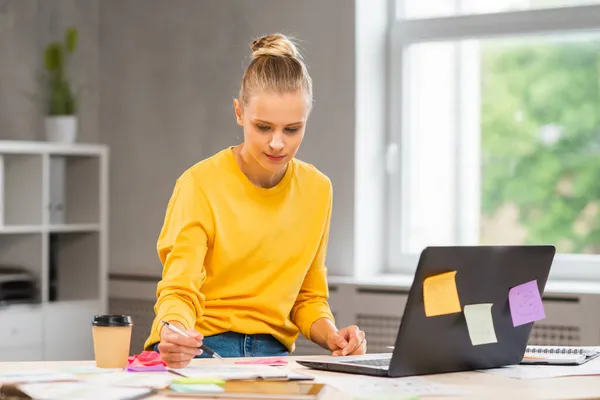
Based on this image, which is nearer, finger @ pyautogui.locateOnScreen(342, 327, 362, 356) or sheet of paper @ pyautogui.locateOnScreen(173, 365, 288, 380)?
sheet of paper @ pyautogui.locateOnScreen(173, 365, 288, 380)

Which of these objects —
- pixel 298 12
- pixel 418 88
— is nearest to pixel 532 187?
pixel 418 88

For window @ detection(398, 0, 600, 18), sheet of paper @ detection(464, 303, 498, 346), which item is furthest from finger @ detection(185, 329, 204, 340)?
window @ detection(398, 0, 600, 18)

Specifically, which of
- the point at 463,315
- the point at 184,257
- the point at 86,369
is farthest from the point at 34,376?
the point at 463,315

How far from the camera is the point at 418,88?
420 centimetres

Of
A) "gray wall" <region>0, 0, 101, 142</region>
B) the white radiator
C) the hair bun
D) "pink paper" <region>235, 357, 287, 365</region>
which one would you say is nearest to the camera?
"pink paper" <region>235, 357, 287, 365</region>

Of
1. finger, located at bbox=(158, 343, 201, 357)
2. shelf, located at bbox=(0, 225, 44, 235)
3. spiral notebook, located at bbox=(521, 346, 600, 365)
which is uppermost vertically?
shelf, located at bbox=(0, 225, 44, 235)

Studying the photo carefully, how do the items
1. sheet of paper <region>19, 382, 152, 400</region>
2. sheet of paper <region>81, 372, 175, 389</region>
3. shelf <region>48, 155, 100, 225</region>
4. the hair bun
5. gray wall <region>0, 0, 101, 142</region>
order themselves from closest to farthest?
sheet of paper <region>19, 382, 152, 400</region>, sheet of paper <region>81, 372, 175, 389</region>, the hair bun, shelf <region>48, 155, 100, 225</region>, gray wall <region>0, 0, 101, 142</region>

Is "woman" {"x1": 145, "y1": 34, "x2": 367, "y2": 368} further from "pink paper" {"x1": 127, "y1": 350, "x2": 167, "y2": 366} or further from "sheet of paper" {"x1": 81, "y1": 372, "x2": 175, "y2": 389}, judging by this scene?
"sheet of paper" {"x1": 81, "y1": 372, "x2": 175, "y2": 389}

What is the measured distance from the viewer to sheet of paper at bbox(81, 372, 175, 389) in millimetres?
1711

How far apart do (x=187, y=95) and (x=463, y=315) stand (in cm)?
266

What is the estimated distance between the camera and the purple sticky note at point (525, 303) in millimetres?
1976

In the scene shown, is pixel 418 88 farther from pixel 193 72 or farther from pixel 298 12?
pixel 193 72

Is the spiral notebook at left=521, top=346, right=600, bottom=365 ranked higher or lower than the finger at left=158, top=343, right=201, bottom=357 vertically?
lower

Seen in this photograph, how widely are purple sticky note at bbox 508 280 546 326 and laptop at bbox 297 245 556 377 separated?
0.01m
